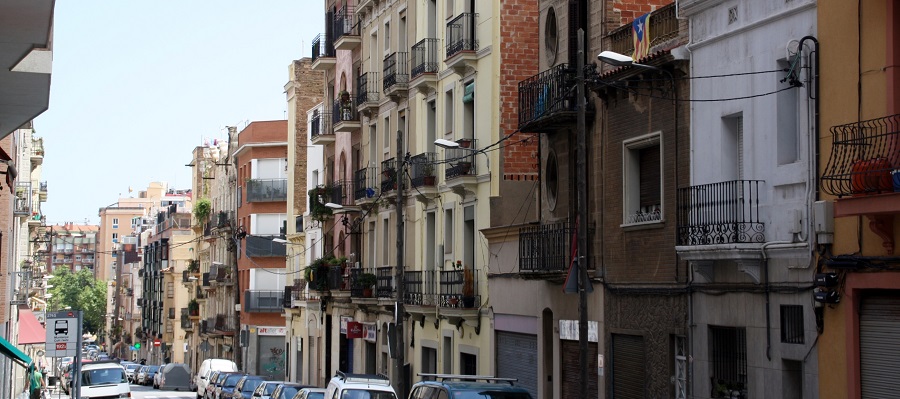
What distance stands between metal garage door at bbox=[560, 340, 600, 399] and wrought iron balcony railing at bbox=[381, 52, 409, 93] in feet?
51.4

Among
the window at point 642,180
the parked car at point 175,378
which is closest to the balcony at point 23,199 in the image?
the parked car at point 175,378

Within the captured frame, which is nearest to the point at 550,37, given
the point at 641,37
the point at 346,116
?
the point at 641,37

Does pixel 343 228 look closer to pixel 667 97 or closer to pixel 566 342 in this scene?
pixel 566 342

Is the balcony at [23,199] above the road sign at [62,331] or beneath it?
above

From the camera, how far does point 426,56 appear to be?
39.6 meters

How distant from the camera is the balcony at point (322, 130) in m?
53.7

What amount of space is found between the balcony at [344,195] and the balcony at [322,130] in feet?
10.5

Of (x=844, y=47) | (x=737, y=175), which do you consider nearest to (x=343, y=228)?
(x=737, y=175)

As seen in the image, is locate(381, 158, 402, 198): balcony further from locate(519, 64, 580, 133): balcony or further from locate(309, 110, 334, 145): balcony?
locate(519, 64, 580, 133): balcony

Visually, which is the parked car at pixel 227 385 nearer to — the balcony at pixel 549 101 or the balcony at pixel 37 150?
the balcony at pixel 549 101

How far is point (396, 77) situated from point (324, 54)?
1263 centimetres

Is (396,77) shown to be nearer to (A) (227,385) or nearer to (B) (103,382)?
(A) (227,385)

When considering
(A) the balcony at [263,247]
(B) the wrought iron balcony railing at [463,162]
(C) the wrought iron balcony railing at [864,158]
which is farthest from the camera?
(A) the balcony at [263,247]

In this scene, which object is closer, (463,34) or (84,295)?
(463,34)
